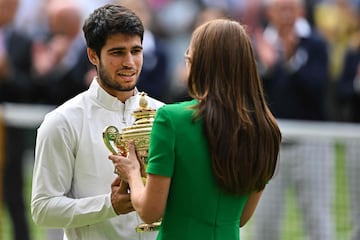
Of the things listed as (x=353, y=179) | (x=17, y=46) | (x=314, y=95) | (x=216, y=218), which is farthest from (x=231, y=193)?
(x=17, y=46)

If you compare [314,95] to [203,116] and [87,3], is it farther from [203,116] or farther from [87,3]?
[203,116]

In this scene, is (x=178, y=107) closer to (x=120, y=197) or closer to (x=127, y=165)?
(x=127, y=165)

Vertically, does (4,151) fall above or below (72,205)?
below

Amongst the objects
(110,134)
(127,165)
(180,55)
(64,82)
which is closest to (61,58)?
(64,82)

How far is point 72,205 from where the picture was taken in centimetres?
439

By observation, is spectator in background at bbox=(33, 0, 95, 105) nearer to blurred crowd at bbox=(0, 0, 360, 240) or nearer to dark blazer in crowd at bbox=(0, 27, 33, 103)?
blurred crowd at bbox=(0, 0, 360, 240)

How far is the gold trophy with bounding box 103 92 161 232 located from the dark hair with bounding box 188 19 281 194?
0.26 meters

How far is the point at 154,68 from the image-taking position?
905 cm

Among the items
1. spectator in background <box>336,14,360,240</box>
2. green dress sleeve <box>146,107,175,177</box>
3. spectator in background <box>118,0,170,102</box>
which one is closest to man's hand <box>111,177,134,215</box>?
green dress sleeve <box>146,107,175,177</box>

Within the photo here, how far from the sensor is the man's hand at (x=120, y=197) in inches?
168

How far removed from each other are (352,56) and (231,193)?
18.7 ft

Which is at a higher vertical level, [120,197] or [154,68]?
[120,197]

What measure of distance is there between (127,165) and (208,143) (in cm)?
32

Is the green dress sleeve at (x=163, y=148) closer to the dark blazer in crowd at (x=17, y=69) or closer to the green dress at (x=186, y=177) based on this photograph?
the green dress at (x=186, y=177)
